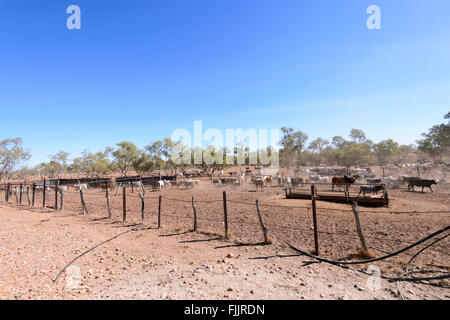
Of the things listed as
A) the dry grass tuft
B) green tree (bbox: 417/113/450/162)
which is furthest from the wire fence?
green tree (bbox: 417/113/450/162)

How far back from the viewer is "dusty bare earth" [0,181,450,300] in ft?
12.4

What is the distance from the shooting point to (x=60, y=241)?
688cm

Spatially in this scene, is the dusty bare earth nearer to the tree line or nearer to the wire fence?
the wire fence

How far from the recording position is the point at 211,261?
524 cm

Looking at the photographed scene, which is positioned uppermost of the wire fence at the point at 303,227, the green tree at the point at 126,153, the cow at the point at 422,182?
the green tree at the point at 126,153

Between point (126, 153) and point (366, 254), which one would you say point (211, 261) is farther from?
point (126, 153)

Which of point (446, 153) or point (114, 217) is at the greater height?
point (446, 153)

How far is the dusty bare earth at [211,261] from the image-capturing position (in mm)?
3783

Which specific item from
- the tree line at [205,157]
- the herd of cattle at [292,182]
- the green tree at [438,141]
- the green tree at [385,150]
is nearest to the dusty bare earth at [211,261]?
the herd of cattle at [292,182]

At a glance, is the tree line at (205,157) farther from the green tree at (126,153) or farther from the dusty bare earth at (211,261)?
the dusty bare earth at (211,261)
